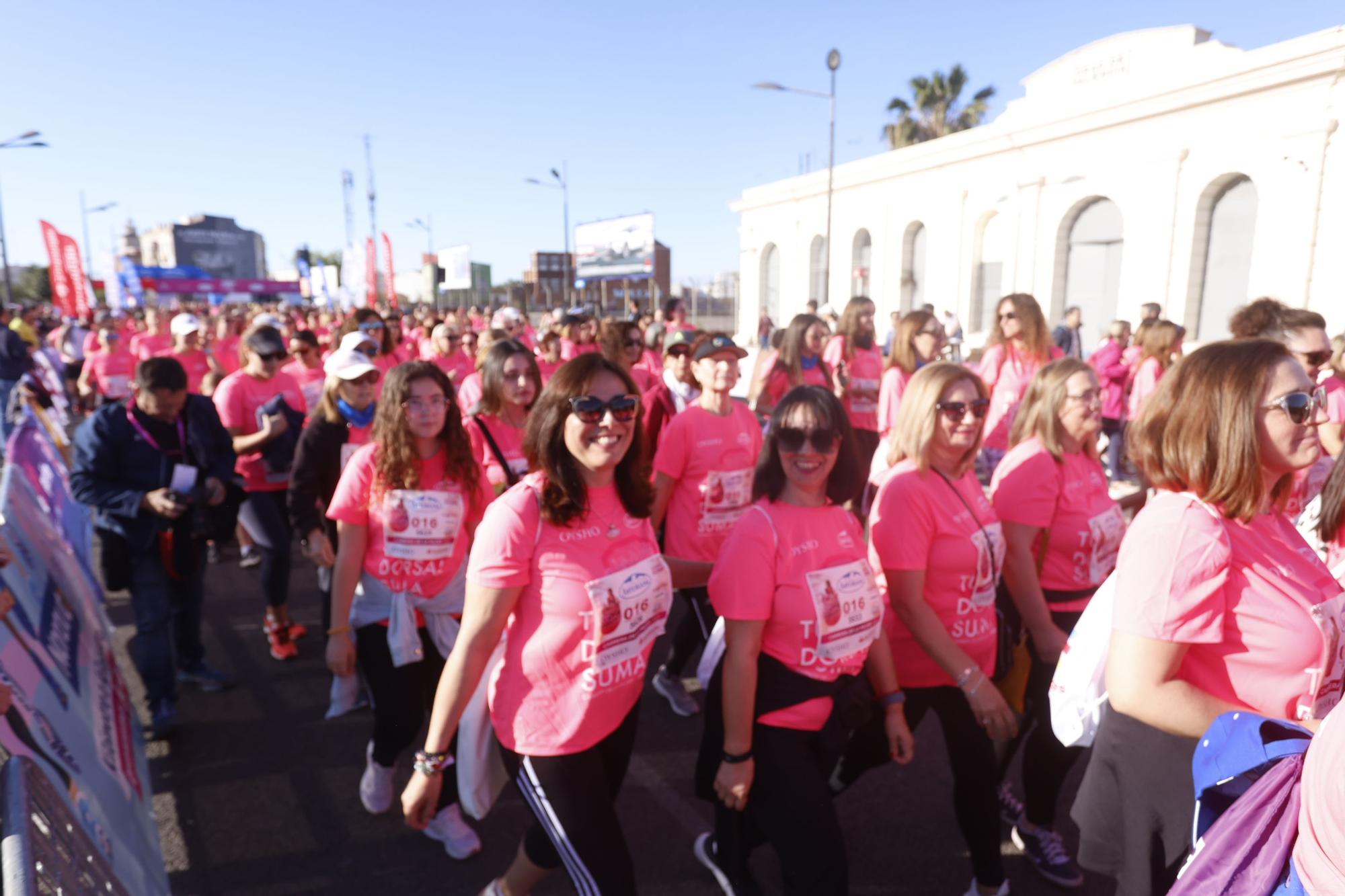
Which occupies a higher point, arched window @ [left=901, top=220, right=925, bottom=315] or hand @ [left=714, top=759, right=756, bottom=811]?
arched window @ [left=901, top=220, right=925, bottom=315]

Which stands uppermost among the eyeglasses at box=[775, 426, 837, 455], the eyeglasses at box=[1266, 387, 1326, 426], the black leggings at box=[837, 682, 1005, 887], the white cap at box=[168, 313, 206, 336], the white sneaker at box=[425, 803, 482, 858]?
the white cap at box=[168, 313, 206, 336]

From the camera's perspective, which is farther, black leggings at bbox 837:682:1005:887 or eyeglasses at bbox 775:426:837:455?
black leggings at bbox 837:682:1005:887

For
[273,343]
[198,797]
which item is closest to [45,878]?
[198,797]

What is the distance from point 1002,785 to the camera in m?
3.54

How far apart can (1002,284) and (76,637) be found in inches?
929

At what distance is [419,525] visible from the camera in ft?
10.6

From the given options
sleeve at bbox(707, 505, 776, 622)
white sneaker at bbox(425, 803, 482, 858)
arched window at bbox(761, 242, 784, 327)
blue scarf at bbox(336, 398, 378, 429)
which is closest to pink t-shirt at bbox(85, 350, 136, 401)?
blue scarf at bbox(336, 398, 378, 429)

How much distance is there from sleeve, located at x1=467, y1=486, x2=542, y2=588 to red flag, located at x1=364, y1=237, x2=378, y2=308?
2511 centimetres

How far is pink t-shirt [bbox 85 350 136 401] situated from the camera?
9.84 metres

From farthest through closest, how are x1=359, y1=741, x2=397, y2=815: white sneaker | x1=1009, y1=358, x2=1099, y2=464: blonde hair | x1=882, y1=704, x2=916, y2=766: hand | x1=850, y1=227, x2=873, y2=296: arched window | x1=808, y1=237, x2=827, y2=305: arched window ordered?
x1=808, y1=237, x2=827, y2=305: arched window → x1=850, y1=227, x2=873, y2=296: arched window → x1=359, y1=741, x2=397, y2=815: white sneaker → x1=1009, y1=358, x2=1099, y2=464: blonde hair → x1=882, y1=704, x2=916, y2=766: hand

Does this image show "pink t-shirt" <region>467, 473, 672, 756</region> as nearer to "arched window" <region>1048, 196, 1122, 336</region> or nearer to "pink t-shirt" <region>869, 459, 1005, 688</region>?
"pink t-shirt" <region>869, 459, 1005, 688</region>

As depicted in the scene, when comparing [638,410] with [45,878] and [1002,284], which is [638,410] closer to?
[45,878]

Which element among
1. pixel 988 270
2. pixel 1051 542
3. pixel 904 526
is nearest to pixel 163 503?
pixel 904 526

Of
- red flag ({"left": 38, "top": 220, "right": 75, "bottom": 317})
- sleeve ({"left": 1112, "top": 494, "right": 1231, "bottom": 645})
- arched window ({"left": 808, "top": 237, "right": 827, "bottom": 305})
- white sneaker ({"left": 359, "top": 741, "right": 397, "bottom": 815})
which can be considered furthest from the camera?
arched window ({"left": 808, "top": 237, "right": 827, "bottom": 305})
